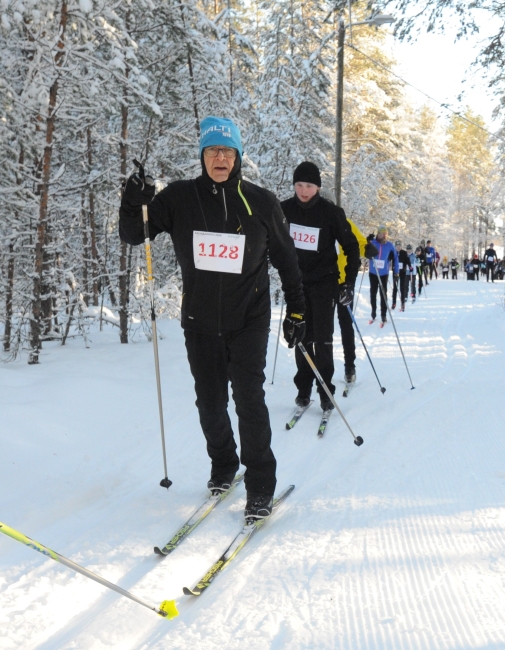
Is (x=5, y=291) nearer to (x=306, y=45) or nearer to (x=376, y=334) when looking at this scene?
(x=376, y=334)

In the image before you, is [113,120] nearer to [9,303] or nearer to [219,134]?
[9,303]

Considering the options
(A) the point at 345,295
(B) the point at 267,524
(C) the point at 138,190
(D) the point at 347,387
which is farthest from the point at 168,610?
(D) the point at 347,387

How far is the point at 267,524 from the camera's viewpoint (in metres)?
3.56

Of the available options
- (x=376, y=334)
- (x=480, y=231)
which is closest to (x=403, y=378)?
(x=376, y=334)

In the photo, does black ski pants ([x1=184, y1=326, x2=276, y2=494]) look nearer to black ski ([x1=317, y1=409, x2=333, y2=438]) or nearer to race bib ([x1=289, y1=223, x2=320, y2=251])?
black ski ([x1=317, y1=409, x2=333, y2=438])

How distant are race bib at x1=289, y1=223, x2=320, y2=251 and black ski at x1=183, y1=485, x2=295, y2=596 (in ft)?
9.10

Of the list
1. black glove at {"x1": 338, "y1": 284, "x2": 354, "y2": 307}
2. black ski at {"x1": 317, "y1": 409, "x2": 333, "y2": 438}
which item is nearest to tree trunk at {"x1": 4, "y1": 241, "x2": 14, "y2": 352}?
black glove at {"x1": 338, "y1": 284, "x2": 354, "y2": 307}

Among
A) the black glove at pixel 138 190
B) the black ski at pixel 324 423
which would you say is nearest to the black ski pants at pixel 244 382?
the black glove at pixel 138 190

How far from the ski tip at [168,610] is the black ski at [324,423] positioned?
3.04 m

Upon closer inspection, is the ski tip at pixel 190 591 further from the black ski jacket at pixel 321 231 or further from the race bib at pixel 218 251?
the black ski jacket at pixel 321 231

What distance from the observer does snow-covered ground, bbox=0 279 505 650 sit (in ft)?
8.13

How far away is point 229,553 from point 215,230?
1.83 meters

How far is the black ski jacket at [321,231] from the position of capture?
229 inches

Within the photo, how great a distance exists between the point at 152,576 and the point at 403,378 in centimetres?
570
